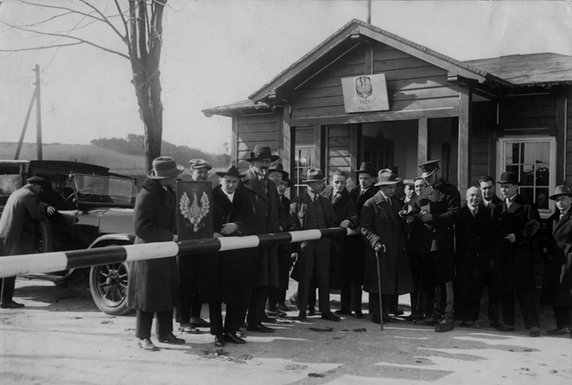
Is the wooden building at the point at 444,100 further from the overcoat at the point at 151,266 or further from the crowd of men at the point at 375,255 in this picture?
the overcoat at the point at 151,266

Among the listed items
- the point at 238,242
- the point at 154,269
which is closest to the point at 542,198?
the point at 238,242

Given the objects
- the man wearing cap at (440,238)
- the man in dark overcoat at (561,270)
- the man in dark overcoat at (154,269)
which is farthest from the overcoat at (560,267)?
the man in dark overcoat at (154,269)

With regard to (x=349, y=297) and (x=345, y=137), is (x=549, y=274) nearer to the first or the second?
(x=349, y=297)

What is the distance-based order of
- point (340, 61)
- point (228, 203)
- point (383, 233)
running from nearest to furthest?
1. point (228, 203)
2. point (383, 233)
3. point (340, 61)

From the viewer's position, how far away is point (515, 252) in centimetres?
685

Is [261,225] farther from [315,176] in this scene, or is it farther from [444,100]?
[444,100]

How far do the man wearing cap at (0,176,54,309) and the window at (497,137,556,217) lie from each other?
788 centimetres

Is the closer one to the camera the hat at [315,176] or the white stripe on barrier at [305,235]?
the white stripe on barrier at [305,235]

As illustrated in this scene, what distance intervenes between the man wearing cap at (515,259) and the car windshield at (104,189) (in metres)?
5.56

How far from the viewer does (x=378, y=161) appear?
14.6 meters

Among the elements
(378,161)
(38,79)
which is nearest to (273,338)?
(378,161)

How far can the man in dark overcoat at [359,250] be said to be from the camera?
754cm

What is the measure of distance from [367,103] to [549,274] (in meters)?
4.68

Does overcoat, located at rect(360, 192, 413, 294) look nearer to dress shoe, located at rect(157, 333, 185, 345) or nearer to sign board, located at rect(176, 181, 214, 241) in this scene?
sign board, located at rect(176, 181, 214, 241)
